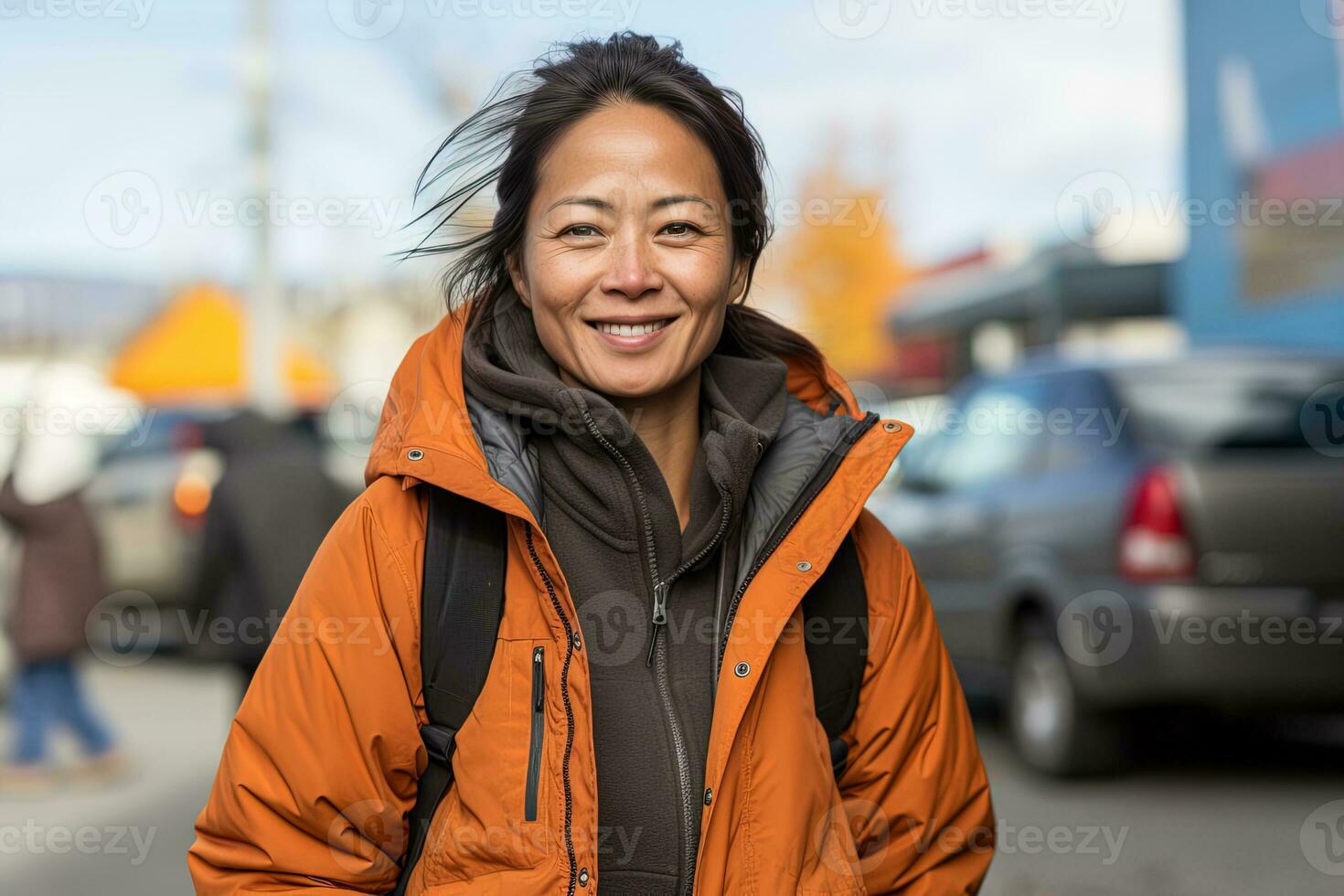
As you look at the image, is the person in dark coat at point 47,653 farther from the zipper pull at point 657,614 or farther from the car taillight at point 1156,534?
the zipper pull at point 657,614

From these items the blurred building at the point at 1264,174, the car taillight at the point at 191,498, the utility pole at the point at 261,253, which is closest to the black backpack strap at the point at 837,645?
the car taillight at the point at 191,498

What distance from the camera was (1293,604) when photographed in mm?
6160

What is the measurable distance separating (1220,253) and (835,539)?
13.4 m

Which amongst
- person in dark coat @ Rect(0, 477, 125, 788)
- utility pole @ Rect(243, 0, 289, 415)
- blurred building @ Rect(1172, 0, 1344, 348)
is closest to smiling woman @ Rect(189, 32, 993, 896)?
person in dark coat @ Rect(0, 477, 125, 788)

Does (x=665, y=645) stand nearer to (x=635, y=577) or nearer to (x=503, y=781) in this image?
(x=635, y=577)

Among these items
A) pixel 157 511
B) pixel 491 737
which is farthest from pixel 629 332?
pixel 157 511

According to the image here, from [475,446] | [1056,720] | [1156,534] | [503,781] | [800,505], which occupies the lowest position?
[1056,720]

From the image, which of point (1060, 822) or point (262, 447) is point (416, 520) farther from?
point (1060, 822)

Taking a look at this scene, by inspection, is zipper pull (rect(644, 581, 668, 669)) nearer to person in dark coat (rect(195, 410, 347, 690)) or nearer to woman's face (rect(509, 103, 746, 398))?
woman's face (rect(509, 103, 746, 398))

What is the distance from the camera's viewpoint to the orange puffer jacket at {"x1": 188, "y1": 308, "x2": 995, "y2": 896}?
1938 mm

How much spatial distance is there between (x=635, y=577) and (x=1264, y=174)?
12629 millimetres

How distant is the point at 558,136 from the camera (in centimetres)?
229

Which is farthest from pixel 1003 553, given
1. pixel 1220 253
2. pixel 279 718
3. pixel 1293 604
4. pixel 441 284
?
pixel 1220 253

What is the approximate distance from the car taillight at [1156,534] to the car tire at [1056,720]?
0.62m
